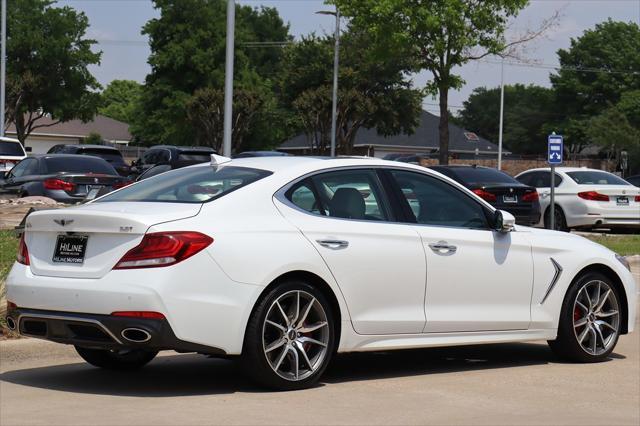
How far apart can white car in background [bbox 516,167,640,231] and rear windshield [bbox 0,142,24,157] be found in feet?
50.9

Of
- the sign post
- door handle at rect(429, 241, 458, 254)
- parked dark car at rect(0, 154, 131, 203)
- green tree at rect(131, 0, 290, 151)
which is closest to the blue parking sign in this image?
the sign post

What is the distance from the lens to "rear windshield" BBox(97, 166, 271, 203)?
7621mm

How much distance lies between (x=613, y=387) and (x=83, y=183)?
1542cm

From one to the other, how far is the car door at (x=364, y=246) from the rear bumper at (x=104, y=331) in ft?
3.42

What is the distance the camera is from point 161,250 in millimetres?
6949

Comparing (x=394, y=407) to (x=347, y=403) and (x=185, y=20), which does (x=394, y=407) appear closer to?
(x=347, y=403)

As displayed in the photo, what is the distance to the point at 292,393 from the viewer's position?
7383 mm

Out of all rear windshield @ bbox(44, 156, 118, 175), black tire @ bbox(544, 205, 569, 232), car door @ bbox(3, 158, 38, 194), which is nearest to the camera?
rear windshield @ bbox(44, 156, 118, 175)

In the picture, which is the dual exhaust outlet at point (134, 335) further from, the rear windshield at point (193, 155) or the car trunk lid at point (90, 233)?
the rear windshield at point (193, 155)

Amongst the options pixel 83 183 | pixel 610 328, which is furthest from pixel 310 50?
pixel 610 328

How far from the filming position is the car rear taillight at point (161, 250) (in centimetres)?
695

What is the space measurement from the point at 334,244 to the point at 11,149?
27748mm

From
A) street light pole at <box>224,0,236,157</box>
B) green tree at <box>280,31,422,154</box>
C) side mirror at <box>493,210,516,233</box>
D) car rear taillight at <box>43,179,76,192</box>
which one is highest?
green tree at <box>280,31,422,154</box>

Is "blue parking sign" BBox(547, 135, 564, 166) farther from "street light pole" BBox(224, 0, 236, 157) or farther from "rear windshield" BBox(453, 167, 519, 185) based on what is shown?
"street light pole" BBox(224, 0, 236, 157)
